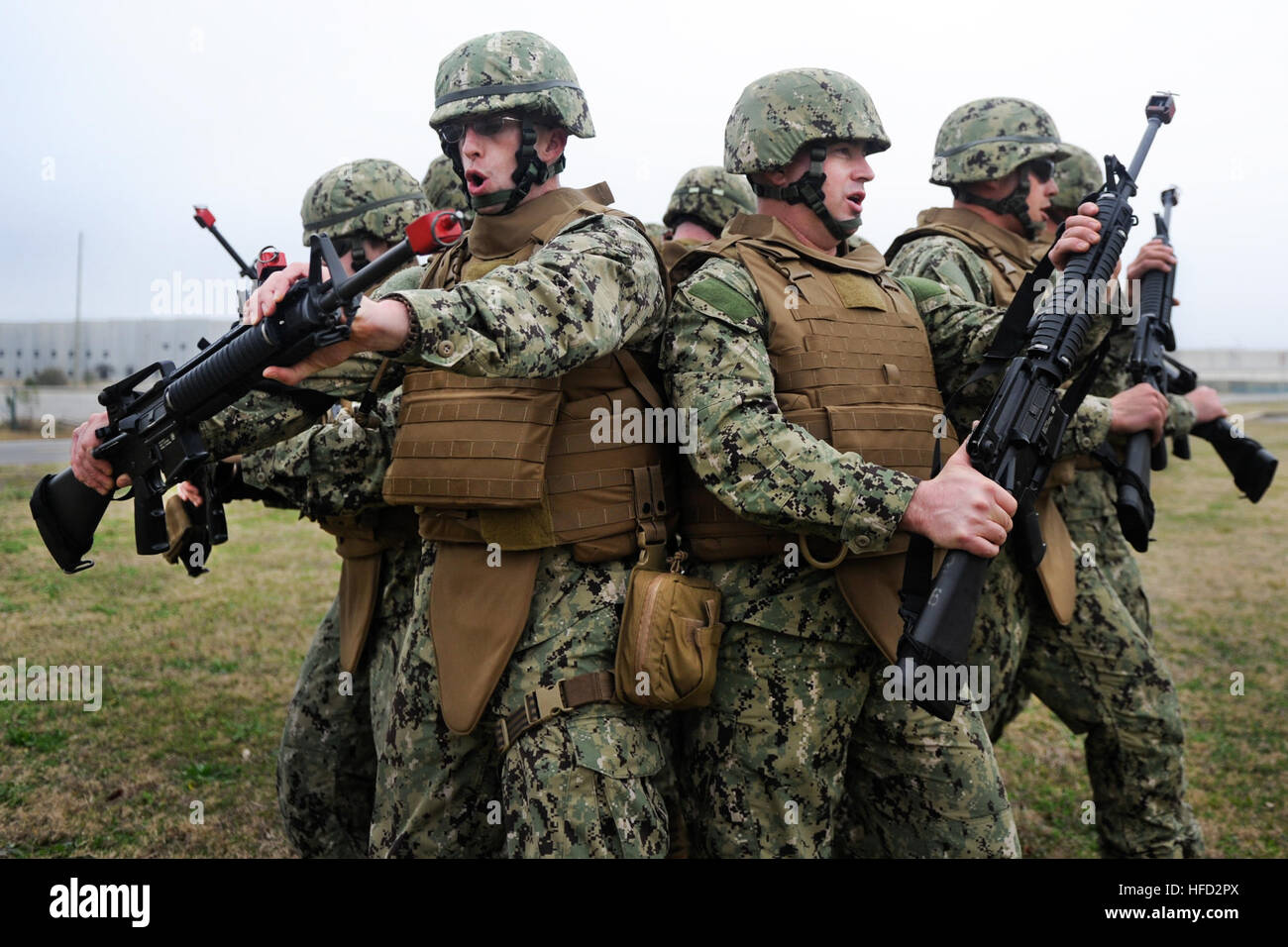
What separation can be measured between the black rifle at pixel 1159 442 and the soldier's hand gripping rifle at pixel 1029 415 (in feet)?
2.94

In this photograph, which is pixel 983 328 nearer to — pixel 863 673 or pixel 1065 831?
pixel 863 673

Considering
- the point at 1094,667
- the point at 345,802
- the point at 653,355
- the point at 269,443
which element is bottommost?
the point at 345,802

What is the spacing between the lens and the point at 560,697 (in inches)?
117

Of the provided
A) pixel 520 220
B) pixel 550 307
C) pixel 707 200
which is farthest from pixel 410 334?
pixel 707 200

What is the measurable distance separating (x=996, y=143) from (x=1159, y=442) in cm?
138

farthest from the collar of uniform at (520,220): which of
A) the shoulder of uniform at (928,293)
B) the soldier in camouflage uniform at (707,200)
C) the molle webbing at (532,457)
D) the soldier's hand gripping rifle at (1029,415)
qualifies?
the soldier in camouflage uniform at (707,200)

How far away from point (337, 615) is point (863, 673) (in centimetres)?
212

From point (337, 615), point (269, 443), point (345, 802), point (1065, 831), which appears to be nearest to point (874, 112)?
point (269, 443)

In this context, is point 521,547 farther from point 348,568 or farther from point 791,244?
point 348,568

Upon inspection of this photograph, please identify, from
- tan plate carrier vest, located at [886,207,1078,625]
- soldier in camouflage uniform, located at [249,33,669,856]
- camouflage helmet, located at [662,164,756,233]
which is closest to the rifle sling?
soldier in camouflage uniform, located at [249,33,669,856]

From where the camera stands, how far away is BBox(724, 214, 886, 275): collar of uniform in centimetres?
335

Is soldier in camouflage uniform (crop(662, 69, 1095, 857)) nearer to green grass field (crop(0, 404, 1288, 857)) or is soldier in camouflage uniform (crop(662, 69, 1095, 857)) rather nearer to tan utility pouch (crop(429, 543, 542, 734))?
tan utility pouch (crop(429, 543, 542, 734))

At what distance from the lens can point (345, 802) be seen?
4391 millimetres

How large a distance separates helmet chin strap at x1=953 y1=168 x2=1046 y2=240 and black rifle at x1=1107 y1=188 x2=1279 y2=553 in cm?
55
